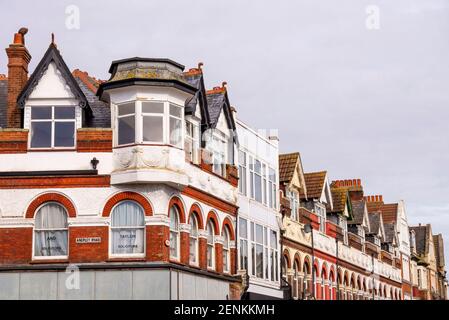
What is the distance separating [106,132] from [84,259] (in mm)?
4278

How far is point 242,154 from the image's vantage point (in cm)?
3775

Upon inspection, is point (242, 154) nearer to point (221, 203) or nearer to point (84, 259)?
point (221, 203)

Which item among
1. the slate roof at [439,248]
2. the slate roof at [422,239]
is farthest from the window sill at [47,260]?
the slate roof at [439,248]

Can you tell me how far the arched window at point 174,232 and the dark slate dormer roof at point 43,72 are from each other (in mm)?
4676

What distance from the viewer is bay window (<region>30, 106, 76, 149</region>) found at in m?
30.1

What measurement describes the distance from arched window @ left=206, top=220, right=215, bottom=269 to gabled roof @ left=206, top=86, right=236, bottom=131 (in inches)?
151

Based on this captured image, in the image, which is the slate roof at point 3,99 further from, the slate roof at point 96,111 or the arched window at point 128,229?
the arched window at point 128,229

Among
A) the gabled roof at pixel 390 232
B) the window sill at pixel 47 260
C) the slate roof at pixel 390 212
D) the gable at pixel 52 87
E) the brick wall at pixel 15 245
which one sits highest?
the slate roof at pixel 390 212

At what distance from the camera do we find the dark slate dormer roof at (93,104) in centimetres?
3112

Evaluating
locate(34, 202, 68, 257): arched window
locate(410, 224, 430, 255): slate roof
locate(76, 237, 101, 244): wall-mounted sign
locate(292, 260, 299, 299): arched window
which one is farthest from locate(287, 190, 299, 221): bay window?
locate(410, 224, 430, 255): slate roof

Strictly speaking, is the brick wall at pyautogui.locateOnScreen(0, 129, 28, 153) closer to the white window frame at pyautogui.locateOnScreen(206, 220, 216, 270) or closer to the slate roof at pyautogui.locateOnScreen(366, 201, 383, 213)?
the white window frame at pyautogui.locateOnScreen(206, 220, 216, 270)

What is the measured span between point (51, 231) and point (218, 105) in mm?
9042
